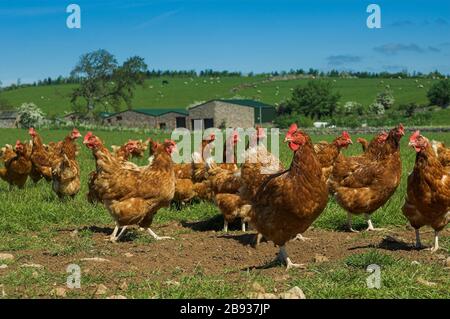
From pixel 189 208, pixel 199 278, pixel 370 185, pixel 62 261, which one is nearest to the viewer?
pixel 199 278

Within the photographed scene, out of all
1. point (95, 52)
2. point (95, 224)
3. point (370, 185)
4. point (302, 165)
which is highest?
point (95, 52)

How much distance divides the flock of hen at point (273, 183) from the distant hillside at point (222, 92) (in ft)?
210

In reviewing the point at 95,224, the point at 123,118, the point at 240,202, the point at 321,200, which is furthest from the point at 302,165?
the point at 123,118

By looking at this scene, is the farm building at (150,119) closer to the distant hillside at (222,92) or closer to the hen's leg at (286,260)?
the distant hillside at (222,92)

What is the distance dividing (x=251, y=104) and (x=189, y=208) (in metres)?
55.2

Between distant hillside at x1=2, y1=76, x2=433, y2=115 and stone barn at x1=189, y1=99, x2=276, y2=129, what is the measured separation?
13376mm

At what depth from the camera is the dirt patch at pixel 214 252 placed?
6.54 meters

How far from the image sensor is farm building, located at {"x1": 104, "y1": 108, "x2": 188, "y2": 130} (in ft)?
224

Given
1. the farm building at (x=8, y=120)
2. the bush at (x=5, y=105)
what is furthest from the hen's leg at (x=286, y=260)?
the bush at (x=5, y=105)

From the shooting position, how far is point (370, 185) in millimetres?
9180

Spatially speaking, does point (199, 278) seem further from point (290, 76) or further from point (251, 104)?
point (290, 76)

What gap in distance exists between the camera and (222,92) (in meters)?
90.4

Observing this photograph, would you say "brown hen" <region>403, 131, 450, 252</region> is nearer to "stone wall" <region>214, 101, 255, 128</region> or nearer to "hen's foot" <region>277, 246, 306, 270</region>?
"hen's foot" <region>277, 246, 306, 270</region>

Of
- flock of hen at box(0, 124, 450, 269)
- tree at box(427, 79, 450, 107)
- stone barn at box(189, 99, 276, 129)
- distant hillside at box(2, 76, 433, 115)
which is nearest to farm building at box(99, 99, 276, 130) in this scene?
stone barn at box(189, 99, 276, 129)
